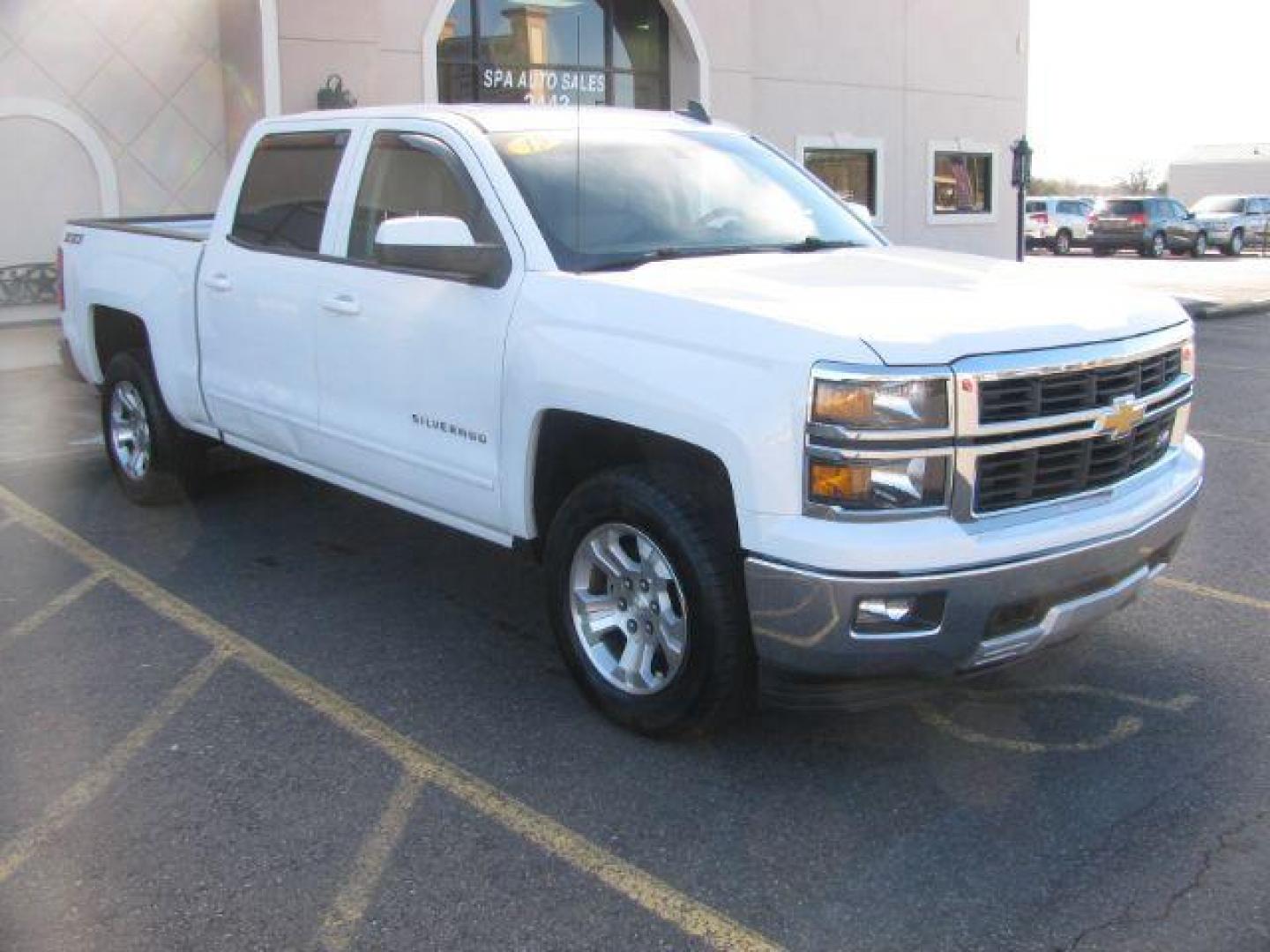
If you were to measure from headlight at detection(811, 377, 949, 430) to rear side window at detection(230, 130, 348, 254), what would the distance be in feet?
9.11

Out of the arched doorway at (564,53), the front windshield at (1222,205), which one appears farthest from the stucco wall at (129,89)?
the front windshield at (1222,205)

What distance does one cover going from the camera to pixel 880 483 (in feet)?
11.3

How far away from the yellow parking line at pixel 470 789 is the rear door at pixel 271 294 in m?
0.84

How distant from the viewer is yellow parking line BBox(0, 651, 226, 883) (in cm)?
351

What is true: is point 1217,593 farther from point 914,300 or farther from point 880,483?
point 880,483

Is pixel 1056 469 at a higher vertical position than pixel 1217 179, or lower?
lower

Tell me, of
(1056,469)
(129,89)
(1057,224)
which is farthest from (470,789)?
(1057,224)

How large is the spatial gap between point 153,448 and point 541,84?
35.5 ft

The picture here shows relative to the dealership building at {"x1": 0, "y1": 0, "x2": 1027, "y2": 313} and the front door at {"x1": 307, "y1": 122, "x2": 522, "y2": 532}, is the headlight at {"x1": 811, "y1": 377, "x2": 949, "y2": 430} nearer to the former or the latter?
the front door at {"x1": 307, "y1": 122, "x2": 522, "y2": 532}

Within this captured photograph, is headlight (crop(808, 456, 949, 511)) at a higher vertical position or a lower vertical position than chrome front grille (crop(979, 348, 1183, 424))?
lower

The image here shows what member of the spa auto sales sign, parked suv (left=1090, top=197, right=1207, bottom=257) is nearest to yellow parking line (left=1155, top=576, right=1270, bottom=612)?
the spa auto sales sign

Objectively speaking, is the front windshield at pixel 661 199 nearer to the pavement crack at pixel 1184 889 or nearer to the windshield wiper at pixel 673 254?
the windshield wiper at pixel 673 254

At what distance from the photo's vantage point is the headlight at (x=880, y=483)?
3.45 m

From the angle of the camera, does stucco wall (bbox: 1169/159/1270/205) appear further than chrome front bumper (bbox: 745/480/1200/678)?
Yes
